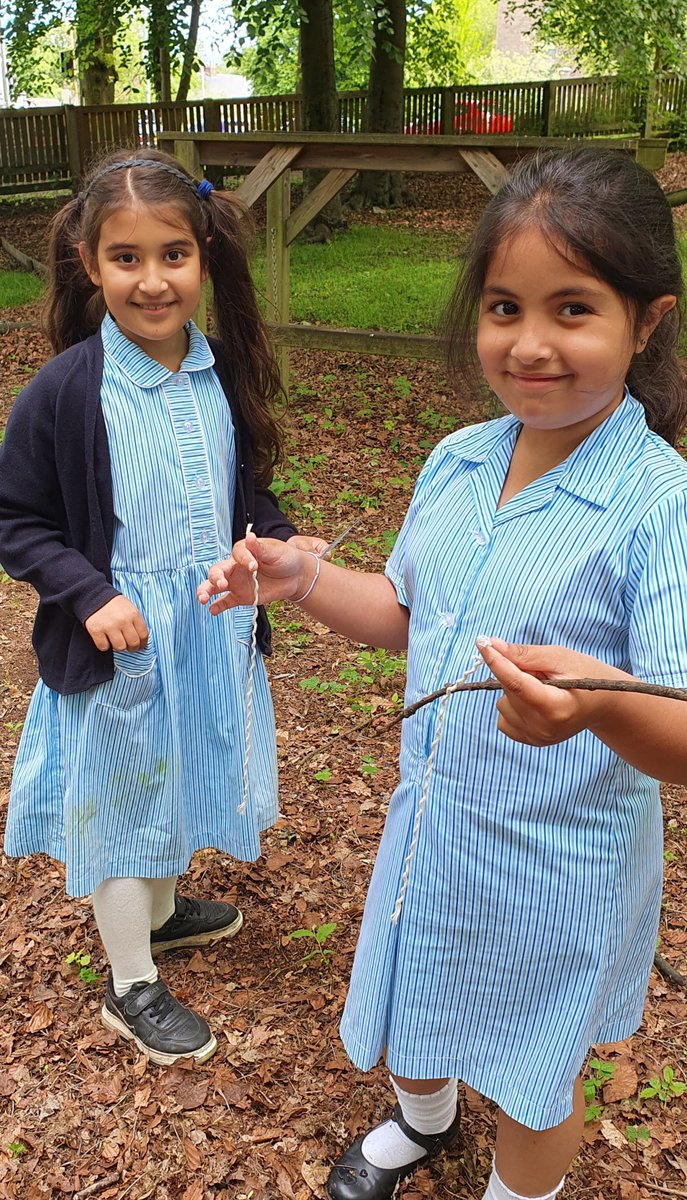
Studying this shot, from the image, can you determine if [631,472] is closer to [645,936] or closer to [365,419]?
[645,936]

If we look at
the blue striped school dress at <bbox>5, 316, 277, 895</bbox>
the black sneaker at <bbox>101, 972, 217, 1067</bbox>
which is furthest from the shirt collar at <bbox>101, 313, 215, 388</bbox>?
the black sneaker at <bbox>101, 972, 217, 1067</bbox>

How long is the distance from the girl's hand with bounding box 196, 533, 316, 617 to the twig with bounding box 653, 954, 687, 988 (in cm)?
159

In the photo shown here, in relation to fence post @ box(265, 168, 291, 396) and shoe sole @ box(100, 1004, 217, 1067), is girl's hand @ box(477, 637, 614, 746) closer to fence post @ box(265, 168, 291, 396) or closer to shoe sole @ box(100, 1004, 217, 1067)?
shoe sole @ box(100, 1004, 217, 1067)

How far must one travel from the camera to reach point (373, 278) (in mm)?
11086

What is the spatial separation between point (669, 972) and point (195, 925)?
1.26m

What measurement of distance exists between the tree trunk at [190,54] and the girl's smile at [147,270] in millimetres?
9432

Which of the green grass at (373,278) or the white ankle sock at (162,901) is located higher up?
the green grass at (373,278)

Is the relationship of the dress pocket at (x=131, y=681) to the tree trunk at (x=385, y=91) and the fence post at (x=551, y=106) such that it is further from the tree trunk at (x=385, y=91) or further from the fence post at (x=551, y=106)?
the fence post at (x=551, y=106)

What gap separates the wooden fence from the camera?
14992 mm

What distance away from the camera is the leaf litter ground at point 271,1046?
Result: 226cm

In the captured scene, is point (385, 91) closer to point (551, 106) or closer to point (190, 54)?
point (190, 54)

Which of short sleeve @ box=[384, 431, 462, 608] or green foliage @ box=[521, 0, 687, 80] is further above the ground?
green foliage @ box=[521, 0, 687, 80]

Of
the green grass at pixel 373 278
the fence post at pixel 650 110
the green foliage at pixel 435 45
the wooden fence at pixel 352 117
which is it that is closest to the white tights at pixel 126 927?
the green grass at pixel 373 278

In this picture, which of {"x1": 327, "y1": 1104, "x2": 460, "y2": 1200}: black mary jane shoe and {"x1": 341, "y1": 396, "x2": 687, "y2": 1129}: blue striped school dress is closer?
{"x1": 341, "y1": 396, "x2": 687, "y2": 1129}: blue striped school dress
